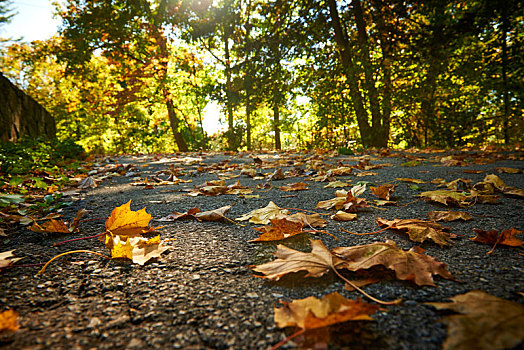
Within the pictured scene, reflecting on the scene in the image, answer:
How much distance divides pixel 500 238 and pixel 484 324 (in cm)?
65

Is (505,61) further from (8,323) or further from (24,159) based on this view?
(24,159)

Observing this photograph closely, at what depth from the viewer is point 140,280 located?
0.83m

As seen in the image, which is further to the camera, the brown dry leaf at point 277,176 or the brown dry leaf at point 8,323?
the brown dry leaf at point 277,176

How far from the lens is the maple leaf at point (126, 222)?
3.83 ft

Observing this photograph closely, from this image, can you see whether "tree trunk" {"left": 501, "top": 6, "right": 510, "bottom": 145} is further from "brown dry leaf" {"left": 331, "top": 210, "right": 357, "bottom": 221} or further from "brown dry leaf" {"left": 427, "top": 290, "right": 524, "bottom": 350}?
"brown dry leaf" {"left": 427, "top": 290, "right": 524, "bottom": 350}

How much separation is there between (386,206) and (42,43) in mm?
12764

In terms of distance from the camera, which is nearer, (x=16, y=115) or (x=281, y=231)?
(x=281, y=231)

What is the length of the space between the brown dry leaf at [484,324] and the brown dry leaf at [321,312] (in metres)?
0.15

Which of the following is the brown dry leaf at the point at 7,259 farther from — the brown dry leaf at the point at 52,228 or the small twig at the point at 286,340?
the small twig at the point at 286,340

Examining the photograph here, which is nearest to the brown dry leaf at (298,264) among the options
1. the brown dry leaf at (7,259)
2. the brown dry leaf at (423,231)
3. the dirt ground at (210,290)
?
the dirt ground at (210,290)

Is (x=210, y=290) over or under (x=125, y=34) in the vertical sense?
under

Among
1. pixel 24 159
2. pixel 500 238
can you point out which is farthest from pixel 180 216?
pixel 24 159

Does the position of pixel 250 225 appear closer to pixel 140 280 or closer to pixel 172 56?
pixel 140 280

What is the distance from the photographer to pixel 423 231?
107cm
